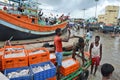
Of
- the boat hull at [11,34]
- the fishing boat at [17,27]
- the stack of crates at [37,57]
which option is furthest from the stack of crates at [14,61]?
the boat hull at [11,34]

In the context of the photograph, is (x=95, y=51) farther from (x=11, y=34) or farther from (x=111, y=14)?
(x=111, y=14)

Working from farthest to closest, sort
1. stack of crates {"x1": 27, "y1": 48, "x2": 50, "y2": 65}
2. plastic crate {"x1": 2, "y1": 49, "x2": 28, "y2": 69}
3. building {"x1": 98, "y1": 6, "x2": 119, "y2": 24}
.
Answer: building {"x1": 98, "y1": 6, "x2": 119, "y2": 24} < stack of crates {"x1": 27, "y1": 48, "x2": 50, "y2": 65} < plastic crate {"x1": 2, "y1": 49, "x2": 28, "y2": 69}

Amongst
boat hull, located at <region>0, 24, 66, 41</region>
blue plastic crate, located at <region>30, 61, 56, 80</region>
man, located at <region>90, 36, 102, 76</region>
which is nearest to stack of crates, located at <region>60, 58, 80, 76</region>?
blue plastic crate, located at <region>30, 61, 56, 80</region>

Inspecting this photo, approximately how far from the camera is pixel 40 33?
1939cm

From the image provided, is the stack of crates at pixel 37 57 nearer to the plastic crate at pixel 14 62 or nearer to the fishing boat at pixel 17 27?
the plastic crate at pixel 14 62

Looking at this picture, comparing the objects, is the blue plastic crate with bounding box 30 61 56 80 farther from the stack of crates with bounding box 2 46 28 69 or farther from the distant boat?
the distant boat

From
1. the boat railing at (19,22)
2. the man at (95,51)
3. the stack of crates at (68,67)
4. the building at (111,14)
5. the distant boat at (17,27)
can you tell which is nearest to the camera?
the stack of crates at (68,67)

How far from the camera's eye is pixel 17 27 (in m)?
16.3

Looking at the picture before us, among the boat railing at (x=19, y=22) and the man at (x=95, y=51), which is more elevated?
the boat railing at (x=19, y=22)

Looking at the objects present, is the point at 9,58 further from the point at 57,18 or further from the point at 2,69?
the point at 57,18

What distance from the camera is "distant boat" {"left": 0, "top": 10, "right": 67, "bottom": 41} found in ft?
50.5

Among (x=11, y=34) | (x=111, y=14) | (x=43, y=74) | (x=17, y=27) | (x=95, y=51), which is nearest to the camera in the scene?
(x=43, y=74)

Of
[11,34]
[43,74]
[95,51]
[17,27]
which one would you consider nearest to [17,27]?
[17,27]

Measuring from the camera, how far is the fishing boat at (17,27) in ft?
50.5
